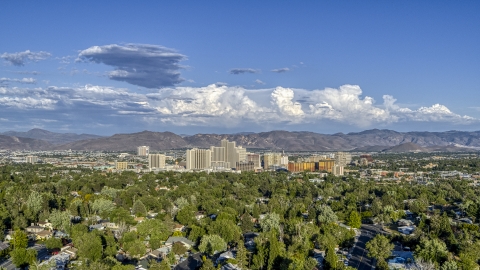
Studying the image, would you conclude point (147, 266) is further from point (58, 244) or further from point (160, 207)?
point (160, 207)

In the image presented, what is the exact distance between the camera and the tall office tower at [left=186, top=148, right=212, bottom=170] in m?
120

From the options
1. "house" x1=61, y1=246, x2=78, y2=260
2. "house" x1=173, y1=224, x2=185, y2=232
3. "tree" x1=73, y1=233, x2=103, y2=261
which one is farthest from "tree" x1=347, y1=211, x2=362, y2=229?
"house" x1=61, y1=246, x2=78, y2=260

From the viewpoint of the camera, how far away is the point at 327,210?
1796 inches

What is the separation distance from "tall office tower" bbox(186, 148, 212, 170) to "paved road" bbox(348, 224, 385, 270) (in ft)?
259

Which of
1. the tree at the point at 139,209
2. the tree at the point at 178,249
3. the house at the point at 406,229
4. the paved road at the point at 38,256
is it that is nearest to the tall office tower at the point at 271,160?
the tree at the point at 139,209

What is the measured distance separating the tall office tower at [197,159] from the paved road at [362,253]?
3105 inches

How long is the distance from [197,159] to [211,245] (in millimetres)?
88640

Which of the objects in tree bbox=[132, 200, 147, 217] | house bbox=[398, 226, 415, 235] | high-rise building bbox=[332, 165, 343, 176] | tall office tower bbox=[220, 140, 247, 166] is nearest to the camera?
house bbox=[398, 226, 415, 235]

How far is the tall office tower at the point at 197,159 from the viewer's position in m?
120

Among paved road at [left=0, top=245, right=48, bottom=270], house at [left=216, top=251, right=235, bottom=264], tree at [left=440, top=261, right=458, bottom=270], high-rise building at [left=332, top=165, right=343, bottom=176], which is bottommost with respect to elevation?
house at [left=216, top=251, right=235, bottom=264]

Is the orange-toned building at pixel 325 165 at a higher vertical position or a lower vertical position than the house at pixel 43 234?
higher

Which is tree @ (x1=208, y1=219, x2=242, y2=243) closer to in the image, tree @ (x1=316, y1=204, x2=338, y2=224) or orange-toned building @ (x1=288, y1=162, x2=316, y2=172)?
tree @ (x1=316, y1=204, x2=338, y2=224)

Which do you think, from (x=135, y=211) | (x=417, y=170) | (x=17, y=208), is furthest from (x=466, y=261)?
(x=417, y=170)

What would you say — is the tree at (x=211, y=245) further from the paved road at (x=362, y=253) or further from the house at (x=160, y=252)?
the paved road at (x=362, y=253)
